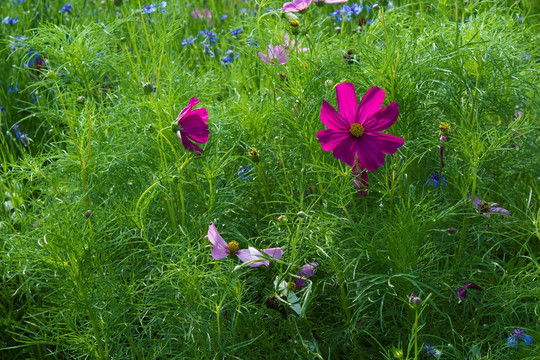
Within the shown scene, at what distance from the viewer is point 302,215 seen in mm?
1359

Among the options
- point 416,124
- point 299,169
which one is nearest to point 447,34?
point 416,124

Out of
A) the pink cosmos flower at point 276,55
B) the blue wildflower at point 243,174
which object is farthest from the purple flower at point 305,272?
the pink cosmos flower at point 276,55

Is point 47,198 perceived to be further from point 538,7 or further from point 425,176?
point 538,7

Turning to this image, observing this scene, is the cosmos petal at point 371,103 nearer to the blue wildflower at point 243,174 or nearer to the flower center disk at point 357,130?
the flower center disk at point 357,130

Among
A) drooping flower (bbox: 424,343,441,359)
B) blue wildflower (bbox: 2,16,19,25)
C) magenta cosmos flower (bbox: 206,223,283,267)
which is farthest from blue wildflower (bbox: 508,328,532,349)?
blue wildflower (bbox: 2,16,19,25)

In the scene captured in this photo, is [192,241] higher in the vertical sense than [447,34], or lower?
lower

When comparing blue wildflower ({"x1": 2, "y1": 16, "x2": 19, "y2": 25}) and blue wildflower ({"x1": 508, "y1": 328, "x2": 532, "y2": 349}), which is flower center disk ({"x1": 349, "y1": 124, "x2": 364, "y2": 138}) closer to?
blue wildflower ({"x1": 508, "y1": 328, "x2": 532, "y2": 349})

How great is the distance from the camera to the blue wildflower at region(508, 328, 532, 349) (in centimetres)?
135

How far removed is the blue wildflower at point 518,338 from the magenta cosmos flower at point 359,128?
1.44 feet

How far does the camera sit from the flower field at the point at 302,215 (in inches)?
55.0

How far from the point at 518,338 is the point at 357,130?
0.54m

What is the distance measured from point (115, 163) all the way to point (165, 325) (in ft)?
1.32

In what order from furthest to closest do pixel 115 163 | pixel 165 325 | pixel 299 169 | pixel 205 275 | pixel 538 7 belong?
pixel 538 7
pixel 299 169
pixel 115 163
pixel 165 325
pixel 205 275

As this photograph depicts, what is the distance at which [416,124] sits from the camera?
5.38 feet
